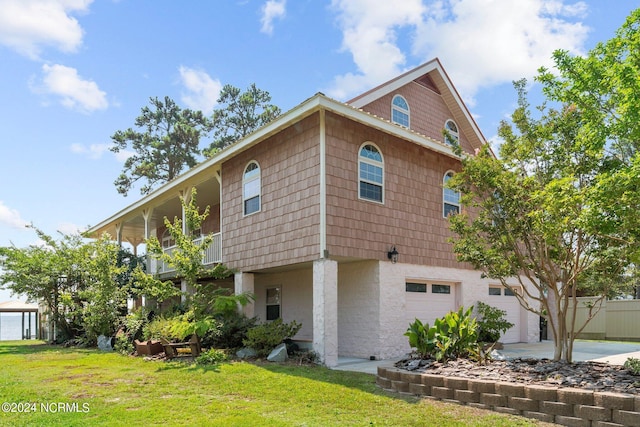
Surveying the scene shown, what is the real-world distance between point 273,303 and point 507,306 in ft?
24.1

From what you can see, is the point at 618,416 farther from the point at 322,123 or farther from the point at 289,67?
the point at 289,67

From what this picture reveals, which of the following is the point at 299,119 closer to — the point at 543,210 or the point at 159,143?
the point at 543,210

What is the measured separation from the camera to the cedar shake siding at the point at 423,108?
1525 centimetres

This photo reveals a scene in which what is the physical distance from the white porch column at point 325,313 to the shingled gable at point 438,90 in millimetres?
5494

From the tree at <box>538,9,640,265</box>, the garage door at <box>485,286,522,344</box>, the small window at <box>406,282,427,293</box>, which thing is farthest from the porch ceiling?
the tree at <box>538,9,640,265</box>

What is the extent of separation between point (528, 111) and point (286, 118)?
16.7 ft

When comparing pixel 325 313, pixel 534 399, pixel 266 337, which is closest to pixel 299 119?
pixel 325 313

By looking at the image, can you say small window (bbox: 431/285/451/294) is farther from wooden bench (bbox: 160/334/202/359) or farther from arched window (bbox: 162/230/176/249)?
arched window (bbox: 162/230/176/249)

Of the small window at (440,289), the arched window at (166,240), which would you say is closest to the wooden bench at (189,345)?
the small window at (440,289)

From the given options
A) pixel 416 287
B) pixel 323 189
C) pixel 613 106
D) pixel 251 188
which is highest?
pixel 613 106

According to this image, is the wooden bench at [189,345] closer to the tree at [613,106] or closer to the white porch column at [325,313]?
the white porch column at [325,313]

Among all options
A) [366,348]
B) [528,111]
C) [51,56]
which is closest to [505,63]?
[528,111]

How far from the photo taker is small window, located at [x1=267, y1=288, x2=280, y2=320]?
15566mm

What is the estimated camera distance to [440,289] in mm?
13820
